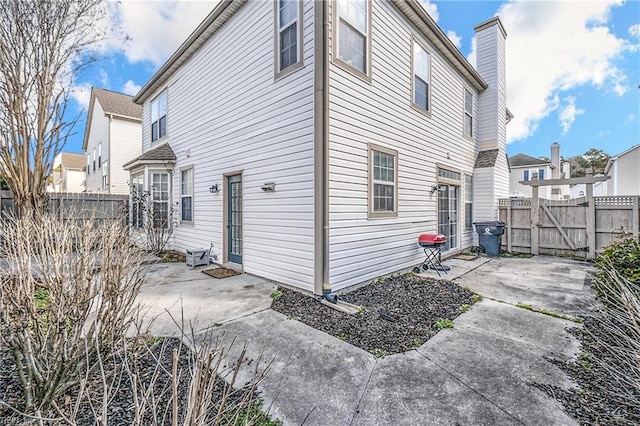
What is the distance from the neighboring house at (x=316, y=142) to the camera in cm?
480

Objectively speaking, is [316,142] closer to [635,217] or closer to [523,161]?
[635,217]

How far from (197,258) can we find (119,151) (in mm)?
12726

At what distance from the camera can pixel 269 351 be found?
9.93ft

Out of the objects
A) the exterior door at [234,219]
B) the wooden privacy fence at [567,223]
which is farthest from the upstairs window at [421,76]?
the wooden privacy fence at [567,223]

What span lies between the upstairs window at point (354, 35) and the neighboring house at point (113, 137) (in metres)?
14.3

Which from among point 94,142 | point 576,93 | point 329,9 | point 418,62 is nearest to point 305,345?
point 329,9

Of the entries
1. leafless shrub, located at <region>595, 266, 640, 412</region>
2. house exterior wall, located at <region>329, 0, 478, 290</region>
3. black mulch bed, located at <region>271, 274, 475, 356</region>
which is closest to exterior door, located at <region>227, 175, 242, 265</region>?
black mulch bed, located at <region>271, 274, 475, 356</region>

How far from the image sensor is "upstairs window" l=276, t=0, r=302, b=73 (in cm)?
500

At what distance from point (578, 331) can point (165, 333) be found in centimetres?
491

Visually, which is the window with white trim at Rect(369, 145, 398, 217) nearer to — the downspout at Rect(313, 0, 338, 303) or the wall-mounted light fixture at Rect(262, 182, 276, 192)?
the downspout at Rect(313, 0, 338, 303)

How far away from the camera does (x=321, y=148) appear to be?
181 inches

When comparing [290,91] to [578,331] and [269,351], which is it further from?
[578,331]

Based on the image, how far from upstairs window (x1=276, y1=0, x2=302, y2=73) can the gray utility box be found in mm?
4504

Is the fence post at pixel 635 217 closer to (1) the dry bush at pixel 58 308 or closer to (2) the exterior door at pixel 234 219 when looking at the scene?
(2) the exterior door at pixel 234 219
